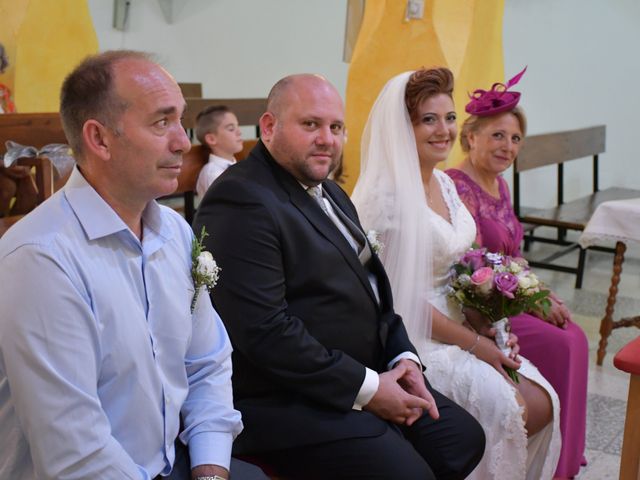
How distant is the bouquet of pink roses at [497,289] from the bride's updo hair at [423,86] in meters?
0.62

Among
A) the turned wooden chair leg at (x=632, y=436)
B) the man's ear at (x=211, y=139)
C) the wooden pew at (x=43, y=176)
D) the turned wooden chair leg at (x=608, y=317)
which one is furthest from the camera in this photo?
the man's ear at (x=211, y=139)

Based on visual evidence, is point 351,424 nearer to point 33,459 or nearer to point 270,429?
point 270,429

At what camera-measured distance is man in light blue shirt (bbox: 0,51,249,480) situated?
5.50ft

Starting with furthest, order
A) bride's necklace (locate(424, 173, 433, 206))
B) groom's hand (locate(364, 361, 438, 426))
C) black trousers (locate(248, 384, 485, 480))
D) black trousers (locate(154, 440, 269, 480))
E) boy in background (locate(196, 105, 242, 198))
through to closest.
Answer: boy in background (locate(196, 105, 242, 198)) → bride's necklace (locate(424, 173, 433, 206)) → groom's hand (locate(364, 361, 438, 426)) → black trousers (locate(248, 384, 485, 480)) → black trousers (locate(154, 440, 269, 480))

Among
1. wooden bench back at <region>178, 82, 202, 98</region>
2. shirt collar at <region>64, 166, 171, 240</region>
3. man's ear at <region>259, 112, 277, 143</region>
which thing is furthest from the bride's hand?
wooden bench back at <region>178, 82, 202, 98</region>

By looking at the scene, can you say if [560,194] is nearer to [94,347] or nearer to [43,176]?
[43,176]

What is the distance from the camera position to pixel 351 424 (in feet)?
7.98

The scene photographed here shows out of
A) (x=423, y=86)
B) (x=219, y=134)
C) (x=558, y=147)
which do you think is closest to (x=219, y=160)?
(x=219, y=134)

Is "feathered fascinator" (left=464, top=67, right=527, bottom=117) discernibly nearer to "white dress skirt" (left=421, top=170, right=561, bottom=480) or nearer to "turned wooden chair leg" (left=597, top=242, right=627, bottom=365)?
"white dress skirt" (left=421, top=170, right=561, bottom=480)

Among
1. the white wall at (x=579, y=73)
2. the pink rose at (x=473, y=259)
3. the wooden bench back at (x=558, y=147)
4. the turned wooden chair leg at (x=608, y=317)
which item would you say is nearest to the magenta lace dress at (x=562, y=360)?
the pink rose at (x=473, y=259)

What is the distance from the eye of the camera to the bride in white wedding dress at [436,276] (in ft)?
9.89

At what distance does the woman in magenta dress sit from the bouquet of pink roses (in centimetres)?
26

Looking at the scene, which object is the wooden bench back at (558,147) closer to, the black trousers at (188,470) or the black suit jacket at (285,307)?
the black suit jacket at (285,307)

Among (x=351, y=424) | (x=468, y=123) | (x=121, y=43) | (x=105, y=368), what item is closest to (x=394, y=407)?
(x=351, y=424)
